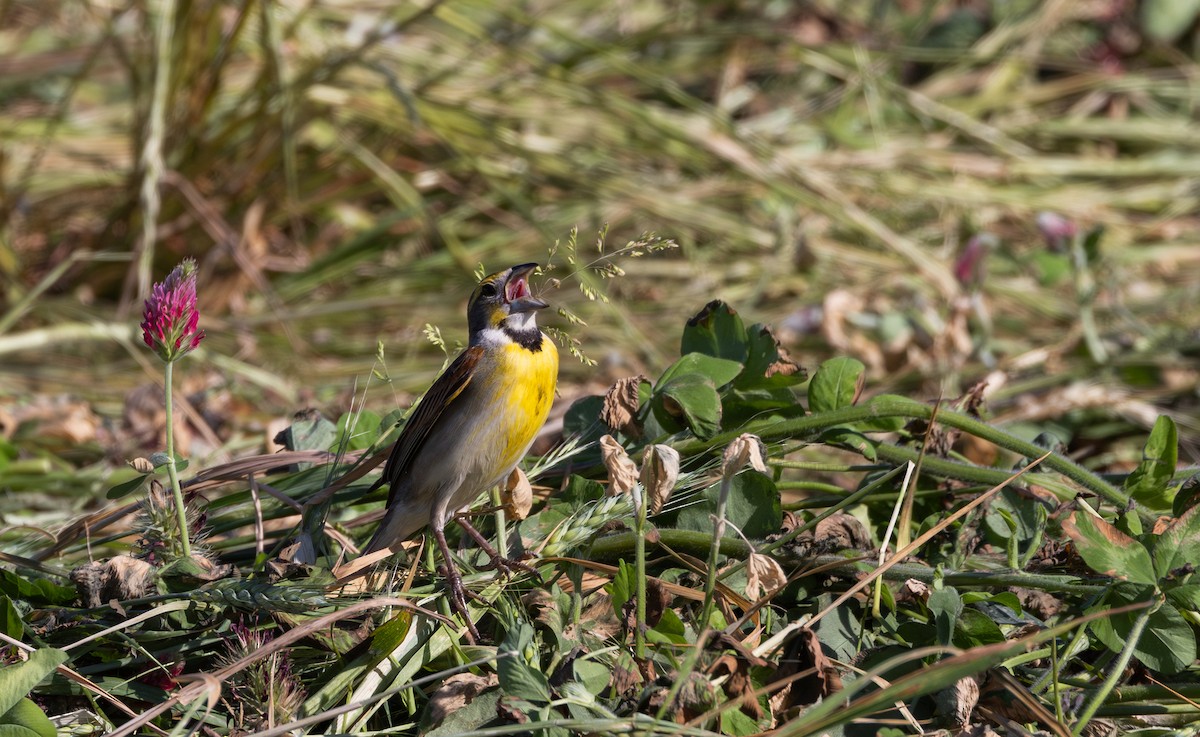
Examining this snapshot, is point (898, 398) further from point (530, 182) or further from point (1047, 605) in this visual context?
point (530, 182)

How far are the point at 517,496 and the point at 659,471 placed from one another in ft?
1.52

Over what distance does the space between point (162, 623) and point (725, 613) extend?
1116mm

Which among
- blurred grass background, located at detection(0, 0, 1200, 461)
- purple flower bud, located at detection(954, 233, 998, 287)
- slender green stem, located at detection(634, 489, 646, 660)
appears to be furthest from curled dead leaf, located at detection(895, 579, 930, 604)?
purple flower bud, located at detection(954, 233, 998, 287)

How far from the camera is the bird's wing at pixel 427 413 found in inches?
104

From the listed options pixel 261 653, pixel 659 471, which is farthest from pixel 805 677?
pixel 261 653

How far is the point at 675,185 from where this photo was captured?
21.2ft

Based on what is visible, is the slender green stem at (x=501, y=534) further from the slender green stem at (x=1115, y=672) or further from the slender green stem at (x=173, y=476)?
the slender green stem at (x=1115, y=672)

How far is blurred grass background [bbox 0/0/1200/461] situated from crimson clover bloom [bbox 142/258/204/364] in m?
2.22

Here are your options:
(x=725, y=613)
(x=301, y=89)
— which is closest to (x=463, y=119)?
(x=301, y=89)

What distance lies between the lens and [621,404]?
8.70 ft

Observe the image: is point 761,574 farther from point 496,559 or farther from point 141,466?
point 141,466

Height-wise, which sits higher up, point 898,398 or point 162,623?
point 898,398

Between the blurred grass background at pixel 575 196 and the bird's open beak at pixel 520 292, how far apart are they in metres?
1.94

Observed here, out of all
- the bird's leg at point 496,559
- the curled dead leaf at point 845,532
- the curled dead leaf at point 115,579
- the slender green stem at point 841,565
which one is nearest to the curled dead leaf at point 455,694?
the bird's leg at point 496,559
